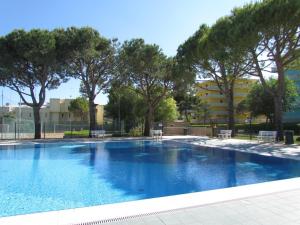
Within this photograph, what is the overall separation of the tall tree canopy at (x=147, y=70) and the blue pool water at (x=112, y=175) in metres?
11.8

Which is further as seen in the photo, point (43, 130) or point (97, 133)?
point (43, 130)

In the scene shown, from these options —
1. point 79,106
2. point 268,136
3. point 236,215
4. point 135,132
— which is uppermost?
point 79,106

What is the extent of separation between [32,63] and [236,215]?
23.4 metres

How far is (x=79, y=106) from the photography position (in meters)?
51.6

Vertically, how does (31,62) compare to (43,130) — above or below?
above

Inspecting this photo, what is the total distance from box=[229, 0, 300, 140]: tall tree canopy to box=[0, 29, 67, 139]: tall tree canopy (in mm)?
13528

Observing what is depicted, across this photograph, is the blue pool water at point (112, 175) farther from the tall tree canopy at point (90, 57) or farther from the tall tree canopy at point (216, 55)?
the tall tree canopy at point (90, 57)

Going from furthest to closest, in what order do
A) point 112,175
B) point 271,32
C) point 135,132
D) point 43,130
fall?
point 135,132 → point 43,130 → point 271,32 → point 112,175

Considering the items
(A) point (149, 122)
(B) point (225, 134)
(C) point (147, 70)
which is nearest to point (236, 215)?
(B) point (225, 134)

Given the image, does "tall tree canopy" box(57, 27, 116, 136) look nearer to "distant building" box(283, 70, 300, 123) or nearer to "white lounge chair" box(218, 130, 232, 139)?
"white lounge chair" box(218, 130, 232, 139)

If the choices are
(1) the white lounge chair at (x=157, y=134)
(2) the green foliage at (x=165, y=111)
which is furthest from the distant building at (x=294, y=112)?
(1) the white lounge chair at (x=157, y=134)

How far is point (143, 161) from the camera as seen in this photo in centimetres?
1524

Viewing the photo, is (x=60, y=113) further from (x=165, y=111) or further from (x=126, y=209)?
(x=126, y=209)

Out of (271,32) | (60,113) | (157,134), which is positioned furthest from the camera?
(60,113)
